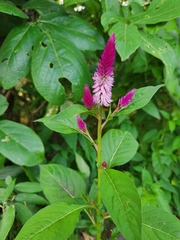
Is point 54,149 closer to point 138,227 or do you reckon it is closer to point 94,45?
point 94,45

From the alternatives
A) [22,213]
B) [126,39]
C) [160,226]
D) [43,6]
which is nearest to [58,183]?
[22,213]

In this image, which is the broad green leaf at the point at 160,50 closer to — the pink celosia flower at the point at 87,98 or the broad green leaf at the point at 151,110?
the pink celosia flower at the point at 87,98

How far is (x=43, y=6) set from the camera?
2.76 ft

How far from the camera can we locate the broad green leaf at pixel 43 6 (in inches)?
32.5

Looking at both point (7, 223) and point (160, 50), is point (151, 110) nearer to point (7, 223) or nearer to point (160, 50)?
point (160, 50)

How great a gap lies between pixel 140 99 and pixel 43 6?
48 centimetres

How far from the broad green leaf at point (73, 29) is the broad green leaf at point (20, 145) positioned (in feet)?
1.01

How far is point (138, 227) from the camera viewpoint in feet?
1.55

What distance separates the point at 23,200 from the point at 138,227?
1.60 feet

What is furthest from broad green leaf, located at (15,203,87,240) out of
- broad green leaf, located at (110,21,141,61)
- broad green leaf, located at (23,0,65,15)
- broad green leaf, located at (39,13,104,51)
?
broad green leaf, located at (23,0,65,15)

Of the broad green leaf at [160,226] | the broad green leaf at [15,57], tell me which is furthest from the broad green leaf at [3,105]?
the broad green leaf at [160,226]

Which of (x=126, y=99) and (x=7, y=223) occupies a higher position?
(x=126, y=99)

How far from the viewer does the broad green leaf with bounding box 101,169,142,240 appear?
0.47 metres

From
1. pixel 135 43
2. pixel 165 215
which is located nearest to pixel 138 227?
pixel 165 215
